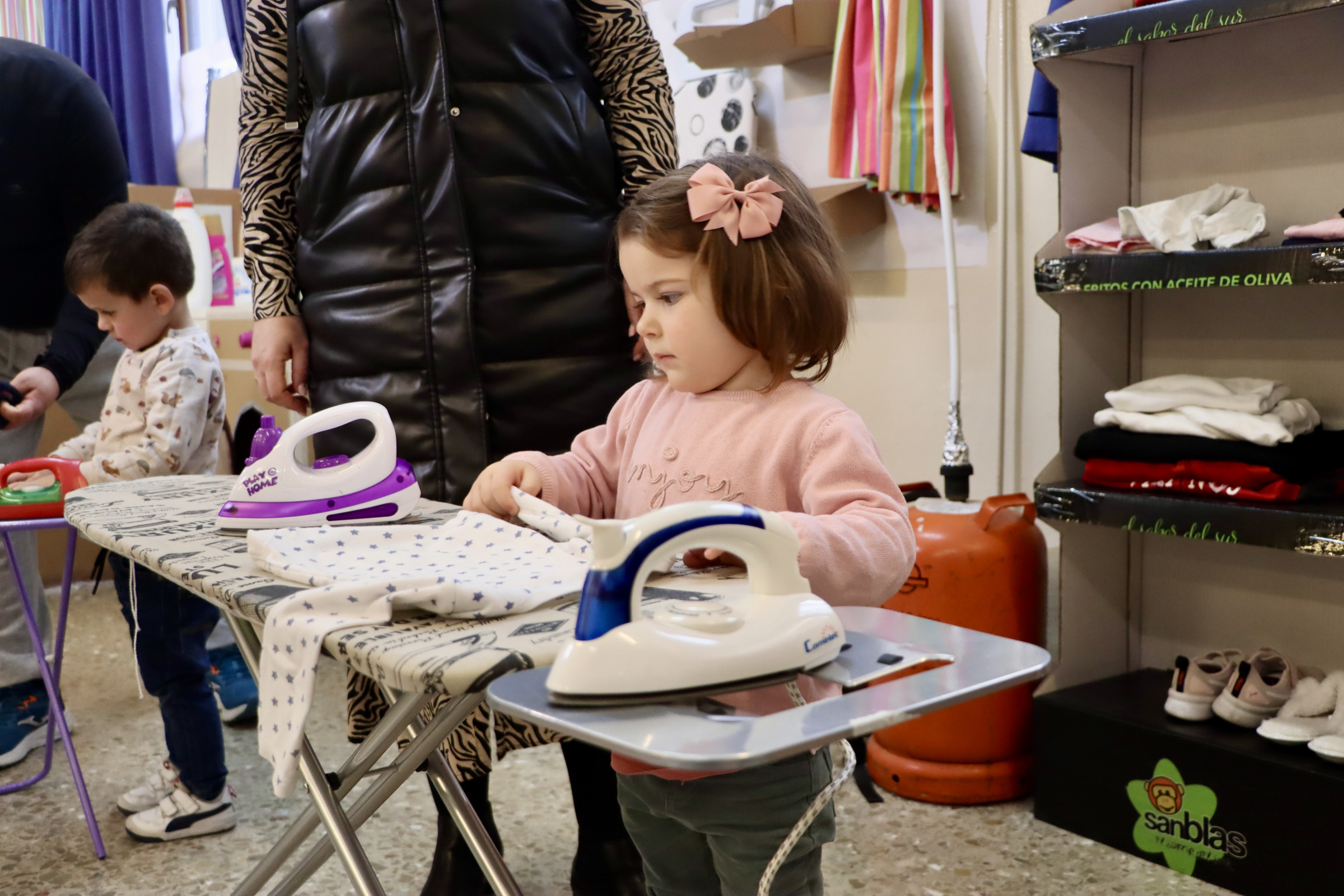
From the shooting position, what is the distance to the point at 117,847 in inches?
69.8

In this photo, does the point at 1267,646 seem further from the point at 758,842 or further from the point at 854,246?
the point at 758,842

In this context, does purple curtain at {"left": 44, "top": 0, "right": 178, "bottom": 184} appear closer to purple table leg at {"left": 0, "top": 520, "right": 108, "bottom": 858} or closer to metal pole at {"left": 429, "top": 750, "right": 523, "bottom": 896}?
purple table leg at {"left": 0, "top": 520, "right": 108, "bottom": 858}

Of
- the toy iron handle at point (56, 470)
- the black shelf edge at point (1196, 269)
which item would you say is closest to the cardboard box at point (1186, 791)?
the black shelf edge at point (1196, 269)

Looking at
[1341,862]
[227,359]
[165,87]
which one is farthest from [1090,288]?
[165,87]

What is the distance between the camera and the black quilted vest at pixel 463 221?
4.25ft

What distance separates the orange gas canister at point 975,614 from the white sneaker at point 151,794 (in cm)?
117

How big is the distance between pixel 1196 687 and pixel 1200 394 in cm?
43

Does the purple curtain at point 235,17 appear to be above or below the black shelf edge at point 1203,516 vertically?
above

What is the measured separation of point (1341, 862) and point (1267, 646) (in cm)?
41

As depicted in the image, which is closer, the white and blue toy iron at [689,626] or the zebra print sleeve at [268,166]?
the white and blue toy iron at [689,626]

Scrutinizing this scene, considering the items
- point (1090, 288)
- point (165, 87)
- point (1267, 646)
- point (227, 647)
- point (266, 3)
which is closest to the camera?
point (266, 3)

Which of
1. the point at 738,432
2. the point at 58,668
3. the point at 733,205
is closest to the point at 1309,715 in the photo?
the point at 738,432

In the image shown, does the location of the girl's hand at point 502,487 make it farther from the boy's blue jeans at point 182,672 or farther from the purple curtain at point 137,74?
the purple curtain at point 137,74

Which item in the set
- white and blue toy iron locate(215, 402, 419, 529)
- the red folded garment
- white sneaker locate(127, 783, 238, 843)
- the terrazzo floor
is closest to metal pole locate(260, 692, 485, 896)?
white and blue toy iron locate(215, 402, 419, 529)
